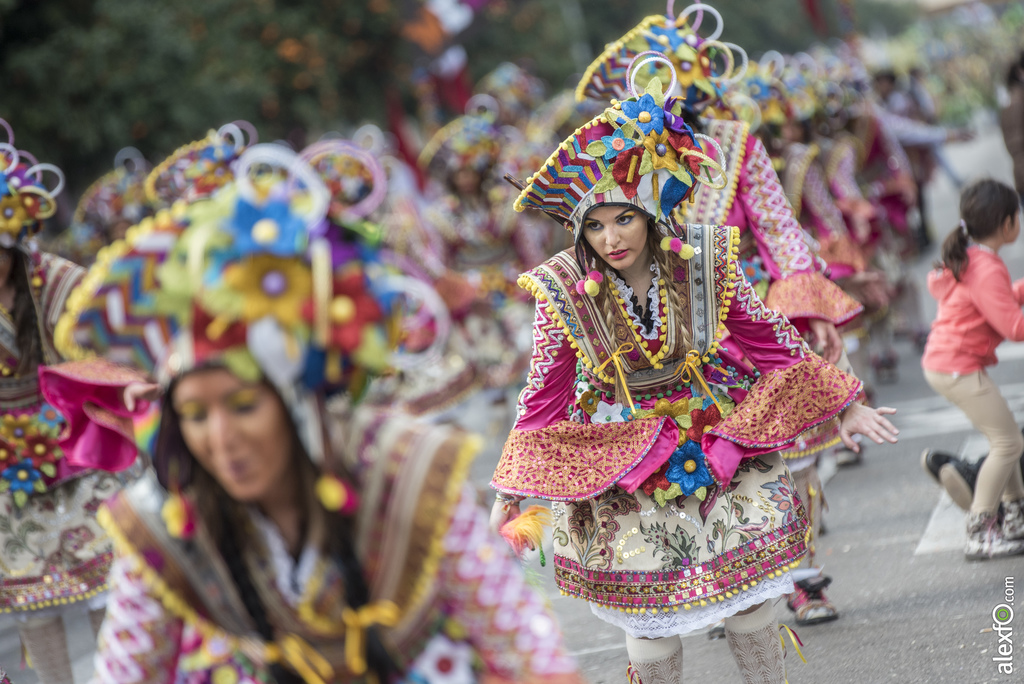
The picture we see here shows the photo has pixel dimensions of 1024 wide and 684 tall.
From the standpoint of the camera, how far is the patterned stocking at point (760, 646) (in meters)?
3.65

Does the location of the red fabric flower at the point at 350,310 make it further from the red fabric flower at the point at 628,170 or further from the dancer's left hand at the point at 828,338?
the dancer's left hand at the point at 828,338

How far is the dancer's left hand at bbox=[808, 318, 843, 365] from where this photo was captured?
→ 486 centimetres

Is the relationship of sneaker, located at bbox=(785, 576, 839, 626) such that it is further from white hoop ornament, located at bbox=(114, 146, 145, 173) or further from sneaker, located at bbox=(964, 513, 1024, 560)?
white hoop ornament, located at bbox=(114, 146, 145, 173)

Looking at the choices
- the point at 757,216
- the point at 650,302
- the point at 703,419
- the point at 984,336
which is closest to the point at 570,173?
the point at 650,302

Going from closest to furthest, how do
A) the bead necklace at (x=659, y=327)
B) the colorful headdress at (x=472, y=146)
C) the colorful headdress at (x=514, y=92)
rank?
the bead necklace at (x=659, y=327) < the colorful headdress at (x=472, y=146) < the colorful headdress at (x=514, y=92)

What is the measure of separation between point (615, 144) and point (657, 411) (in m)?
0.87

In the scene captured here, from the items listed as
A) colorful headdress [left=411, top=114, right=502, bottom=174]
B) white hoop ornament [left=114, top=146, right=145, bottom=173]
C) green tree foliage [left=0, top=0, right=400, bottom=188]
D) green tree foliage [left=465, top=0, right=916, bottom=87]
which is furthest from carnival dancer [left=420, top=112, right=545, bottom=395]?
green tree foliage [left=465, top=0, right=916, bottom=87]

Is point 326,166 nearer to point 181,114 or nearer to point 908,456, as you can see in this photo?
point 908,456

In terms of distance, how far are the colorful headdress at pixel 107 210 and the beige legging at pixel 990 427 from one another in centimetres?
731

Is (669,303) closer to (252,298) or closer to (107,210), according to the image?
(252,298)

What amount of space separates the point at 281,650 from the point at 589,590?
5.54 ft

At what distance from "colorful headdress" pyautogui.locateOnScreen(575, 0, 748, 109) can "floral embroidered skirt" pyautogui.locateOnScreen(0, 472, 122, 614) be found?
296cm

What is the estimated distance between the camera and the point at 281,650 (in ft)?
7.51

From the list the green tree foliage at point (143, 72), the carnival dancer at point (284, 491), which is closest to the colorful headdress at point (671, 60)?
the carnival dancer at point (284, 491)
